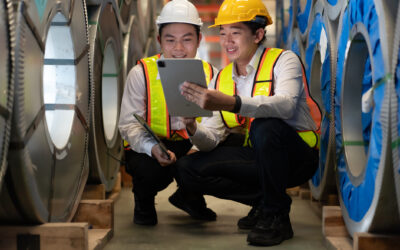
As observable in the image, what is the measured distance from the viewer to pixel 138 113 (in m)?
3.00

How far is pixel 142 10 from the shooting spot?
5.09m

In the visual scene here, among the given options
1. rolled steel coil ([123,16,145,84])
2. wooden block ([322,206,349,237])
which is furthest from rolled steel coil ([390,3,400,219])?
rolled steel coil ([123,16,145,84])

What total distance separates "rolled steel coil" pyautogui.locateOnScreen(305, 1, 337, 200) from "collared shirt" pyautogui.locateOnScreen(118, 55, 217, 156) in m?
0.78

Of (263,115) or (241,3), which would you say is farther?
(241,3)

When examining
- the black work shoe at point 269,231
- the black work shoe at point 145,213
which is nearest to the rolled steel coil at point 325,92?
the black work shoe at point 269,231

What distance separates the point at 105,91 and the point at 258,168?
1659mm

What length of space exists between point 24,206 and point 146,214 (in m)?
1.00

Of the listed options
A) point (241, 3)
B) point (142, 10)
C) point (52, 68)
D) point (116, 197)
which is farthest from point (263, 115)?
point (142, 10)

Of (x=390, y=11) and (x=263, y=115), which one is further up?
(x=390, y=11)

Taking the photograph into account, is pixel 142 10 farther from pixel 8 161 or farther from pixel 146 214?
pixel 8 161

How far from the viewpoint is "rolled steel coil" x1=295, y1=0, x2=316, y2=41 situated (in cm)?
371

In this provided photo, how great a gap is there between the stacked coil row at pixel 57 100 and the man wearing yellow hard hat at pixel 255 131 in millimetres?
546

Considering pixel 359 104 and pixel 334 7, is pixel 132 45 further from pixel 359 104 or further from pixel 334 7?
pixel 359 104

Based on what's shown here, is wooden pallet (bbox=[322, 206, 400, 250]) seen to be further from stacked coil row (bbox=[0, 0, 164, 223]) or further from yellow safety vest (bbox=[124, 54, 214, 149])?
stacked coil row (bbox=[0, 0, 164, 223])
